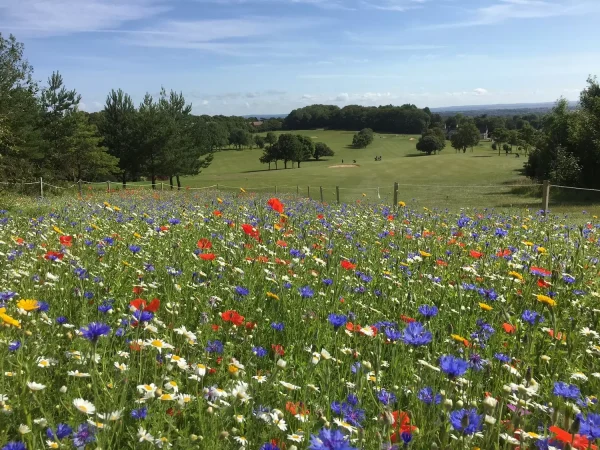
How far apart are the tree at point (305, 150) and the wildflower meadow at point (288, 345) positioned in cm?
8356

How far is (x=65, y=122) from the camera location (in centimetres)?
4181

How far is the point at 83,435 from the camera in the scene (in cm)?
154

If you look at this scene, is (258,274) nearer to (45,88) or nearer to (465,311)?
(465,311)

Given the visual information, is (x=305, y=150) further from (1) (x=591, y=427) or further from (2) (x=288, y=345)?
(1) (x=591, y=427)

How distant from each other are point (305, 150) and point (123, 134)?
1862 inches

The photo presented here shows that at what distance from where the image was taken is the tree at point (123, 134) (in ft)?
158

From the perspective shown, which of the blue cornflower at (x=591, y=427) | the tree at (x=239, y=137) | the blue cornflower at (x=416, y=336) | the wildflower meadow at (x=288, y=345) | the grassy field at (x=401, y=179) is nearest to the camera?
the blue cornflower at (x=591, y=427)

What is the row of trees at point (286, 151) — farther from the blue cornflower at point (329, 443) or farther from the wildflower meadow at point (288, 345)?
the blue cornflower at point (329, 443)

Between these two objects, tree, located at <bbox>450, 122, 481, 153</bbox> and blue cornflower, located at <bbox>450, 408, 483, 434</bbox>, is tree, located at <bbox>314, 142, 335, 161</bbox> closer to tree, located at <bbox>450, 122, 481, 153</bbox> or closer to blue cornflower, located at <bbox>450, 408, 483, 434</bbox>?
tree, located at <bbox>450, 122, 481, 153</bbox>

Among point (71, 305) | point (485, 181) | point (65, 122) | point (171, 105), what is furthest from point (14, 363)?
point (171, 105)

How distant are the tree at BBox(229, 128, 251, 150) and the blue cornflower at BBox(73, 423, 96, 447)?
113074mm

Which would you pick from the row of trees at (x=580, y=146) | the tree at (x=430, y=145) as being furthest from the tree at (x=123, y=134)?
the tree at (x=430, y=145)

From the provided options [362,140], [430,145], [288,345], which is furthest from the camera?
[362,140]

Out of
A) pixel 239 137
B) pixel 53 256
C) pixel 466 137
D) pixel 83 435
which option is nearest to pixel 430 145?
pixel 466 137
